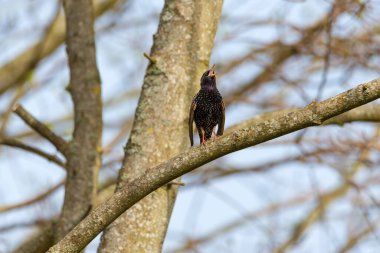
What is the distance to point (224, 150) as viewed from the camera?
2947mm

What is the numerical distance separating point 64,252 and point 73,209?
5.35 feet

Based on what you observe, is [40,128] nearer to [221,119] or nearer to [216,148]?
[221,119]

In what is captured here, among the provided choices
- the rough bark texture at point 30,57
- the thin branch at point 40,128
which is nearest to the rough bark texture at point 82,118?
the thin branch at point 40,128

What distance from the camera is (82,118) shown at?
5031 millimetres

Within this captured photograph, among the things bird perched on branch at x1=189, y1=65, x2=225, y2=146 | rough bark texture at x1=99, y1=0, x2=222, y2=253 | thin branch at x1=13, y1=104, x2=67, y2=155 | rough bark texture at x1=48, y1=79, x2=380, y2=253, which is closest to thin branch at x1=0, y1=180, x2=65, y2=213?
thin branch at x1=13, y1=104, x2=67, y2=155

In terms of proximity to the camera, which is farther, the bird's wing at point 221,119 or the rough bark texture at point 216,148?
the bird's wing at point 221,119

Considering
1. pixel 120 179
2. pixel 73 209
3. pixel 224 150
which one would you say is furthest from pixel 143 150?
pixel 224 150

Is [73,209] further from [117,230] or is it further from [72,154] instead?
[117,230]

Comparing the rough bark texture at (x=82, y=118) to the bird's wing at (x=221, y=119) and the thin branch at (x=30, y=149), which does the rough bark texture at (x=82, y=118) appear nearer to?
the thin branch at (x=30, y=149)

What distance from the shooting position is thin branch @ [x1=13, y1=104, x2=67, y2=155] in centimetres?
461

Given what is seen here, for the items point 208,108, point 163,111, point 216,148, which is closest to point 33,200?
point 163,111

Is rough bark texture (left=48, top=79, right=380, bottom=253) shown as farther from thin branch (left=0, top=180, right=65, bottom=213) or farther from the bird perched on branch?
thin branch (left=0, top=180, right=65, bottom=213)

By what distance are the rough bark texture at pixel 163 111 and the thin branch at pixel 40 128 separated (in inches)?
31.2

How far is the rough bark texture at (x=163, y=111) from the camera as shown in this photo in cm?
389
